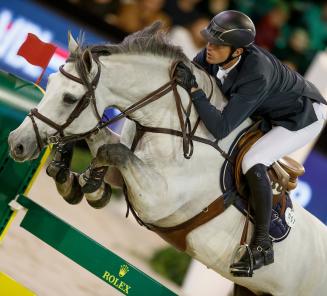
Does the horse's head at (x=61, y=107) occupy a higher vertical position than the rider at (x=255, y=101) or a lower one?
lower

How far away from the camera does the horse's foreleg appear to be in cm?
349

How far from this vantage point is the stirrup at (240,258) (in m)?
3.81

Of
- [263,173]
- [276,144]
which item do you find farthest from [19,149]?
[276,144]

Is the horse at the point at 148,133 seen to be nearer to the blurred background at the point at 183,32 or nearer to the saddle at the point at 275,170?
the saddle at the point at 275,170

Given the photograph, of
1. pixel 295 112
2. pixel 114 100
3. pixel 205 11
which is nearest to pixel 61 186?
pixel 114 100

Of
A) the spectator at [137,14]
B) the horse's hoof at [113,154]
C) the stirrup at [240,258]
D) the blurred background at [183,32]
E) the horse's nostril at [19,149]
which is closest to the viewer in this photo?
the horse's nostril at [19,149]

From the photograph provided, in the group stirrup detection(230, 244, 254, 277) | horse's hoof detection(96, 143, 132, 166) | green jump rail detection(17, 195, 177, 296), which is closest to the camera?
horse's hoof detection(96, 143, 132, 166)

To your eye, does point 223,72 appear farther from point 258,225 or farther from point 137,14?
point 137,14

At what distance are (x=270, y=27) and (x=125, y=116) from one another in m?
4.61

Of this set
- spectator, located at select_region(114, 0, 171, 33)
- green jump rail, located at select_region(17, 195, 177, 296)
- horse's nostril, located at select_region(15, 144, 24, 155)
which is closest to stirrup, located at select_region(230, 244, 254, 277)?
green jump rail, located at select_region(17, 195, 177, 296)

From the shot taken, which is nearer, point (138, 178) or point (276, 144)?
point (138, 178)

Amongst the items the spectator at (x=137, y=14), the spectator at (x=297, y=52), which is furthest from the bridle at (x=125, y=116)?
the spectator at (x=297, y=52)

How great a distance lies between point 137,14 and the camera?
7.50 m

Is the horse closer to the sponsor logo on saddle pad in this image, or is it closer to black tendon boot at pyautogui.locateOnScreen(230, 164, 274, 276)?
black tendon boot at pyautogui.locateOnScreen(230, 164, 274, 276)
